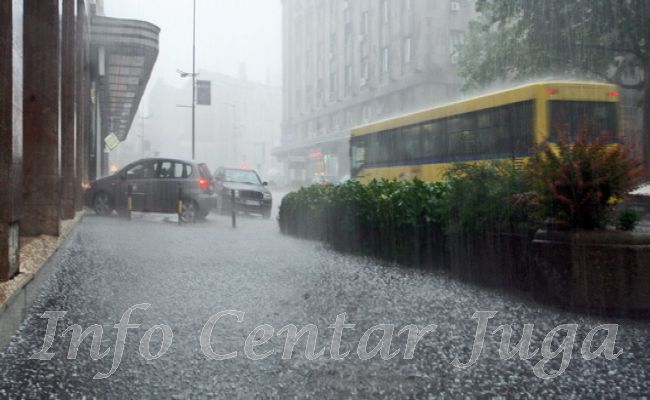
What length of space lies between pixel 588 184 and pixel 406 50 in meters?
39.6

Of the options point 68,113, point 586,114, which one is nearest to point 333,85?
point 586,114

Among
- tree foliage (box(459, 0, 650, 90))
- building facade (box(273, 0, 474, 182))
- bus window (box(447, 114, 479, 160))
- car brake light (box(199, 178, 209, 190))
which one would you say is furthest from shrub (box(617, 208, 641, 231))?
building facade (box(273, 0, 474, 182))

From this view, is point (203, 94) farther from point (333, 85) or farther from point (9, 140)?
point (9, 140)

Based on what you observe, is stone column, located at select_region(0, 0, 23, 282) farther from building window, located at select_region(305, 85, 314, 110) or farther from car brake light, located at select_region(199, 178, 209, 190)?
building window, located at select_region(305, 85, 314, 110)

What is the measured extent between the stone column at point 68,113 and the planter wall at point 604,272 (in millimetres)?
9377

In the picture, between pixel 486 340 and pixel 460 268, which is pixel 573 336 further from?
pixel 460 268

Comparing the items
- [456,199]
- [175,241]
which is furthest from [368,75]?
[456,199]

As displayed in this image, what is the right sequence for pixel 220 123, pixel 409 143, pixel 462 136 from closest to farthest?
pixel 462 136 → pixel 409 143 → pixel 220 123

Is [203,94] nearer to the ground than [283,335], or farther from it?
farther from it

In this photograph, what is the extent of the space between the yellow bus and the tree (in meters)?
4.71

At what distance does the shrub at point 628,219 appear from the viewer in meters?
6.46

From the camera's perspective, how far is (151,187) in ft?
59.0

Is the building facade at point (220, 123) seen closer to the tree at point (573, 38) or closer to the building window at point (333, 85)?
the building window at point (333, 85)

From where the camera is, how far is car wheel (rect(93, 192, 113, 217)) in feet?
59.2
